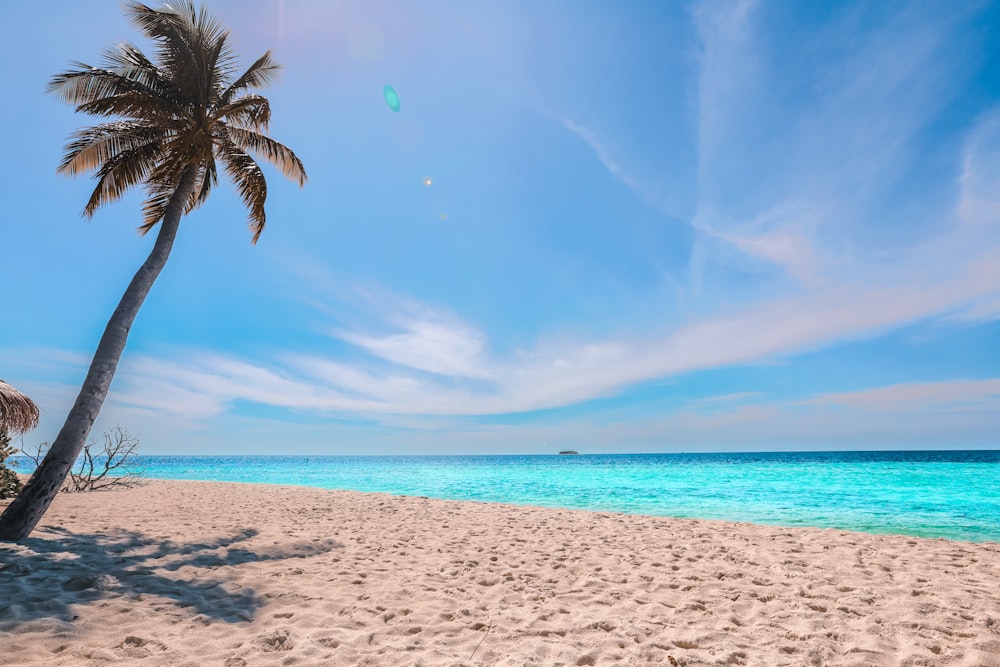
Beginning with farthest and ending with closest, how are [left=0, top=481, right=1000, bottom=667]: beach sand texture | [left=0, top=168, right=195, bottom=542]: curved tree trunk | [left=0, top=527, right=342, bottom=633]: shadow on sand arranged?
[left=0, top=168, right=195, bottom=542]: curved tree trunk → [left=0, top=527, right=342, bottom=633]: shadow on sand → [left=0, top=481, right=1000, bottom=667]: beach sand texture

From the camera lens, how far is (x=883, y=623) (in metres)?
4.45

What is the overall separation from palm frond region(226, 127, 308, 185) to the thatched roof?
23.7 feet

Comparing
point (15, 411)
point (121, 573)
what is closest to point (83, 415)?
point (121, 573)

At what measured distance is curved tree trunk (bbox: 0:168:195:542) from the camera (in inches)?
267

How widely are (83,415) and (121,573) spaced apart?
3277mm

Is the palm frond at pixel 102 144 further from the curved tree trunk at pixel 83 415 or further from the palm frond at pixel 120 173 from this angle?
the curved tree trunk at pixel 83 415

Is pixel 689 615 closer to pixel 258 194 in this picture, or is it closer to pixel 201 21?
Answer: pixel 258 194

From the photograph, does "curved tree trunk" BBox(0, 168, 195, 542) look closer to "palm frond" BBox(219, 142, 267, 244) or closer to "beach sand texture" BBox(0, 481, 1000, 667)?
"beach sand texture" BBox(0, 481, 1000, 667)

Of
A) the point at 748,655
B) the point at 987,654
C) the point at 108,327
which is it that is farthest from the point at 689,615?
the point at 108,327

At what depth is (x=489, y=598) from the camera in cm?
531

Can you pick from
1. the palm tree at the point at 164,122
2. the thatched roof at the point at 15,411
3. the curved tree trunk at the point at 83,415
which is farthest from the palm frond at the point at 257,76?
the thatched roof at the point at 15,411

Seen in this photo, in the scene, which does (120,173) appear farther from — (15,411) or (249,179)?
(15,411)

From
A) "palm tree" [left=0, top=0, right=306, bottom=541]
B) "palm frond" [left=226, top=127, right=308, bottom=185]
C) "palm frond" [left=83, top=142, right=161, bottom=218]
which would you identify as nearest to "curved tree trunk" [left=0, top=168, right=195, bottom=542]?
"palm tree" [left=0, top=0, right=306, bottom=541]

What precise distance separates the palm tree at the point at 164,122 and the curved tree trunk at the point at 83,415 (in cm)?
3
